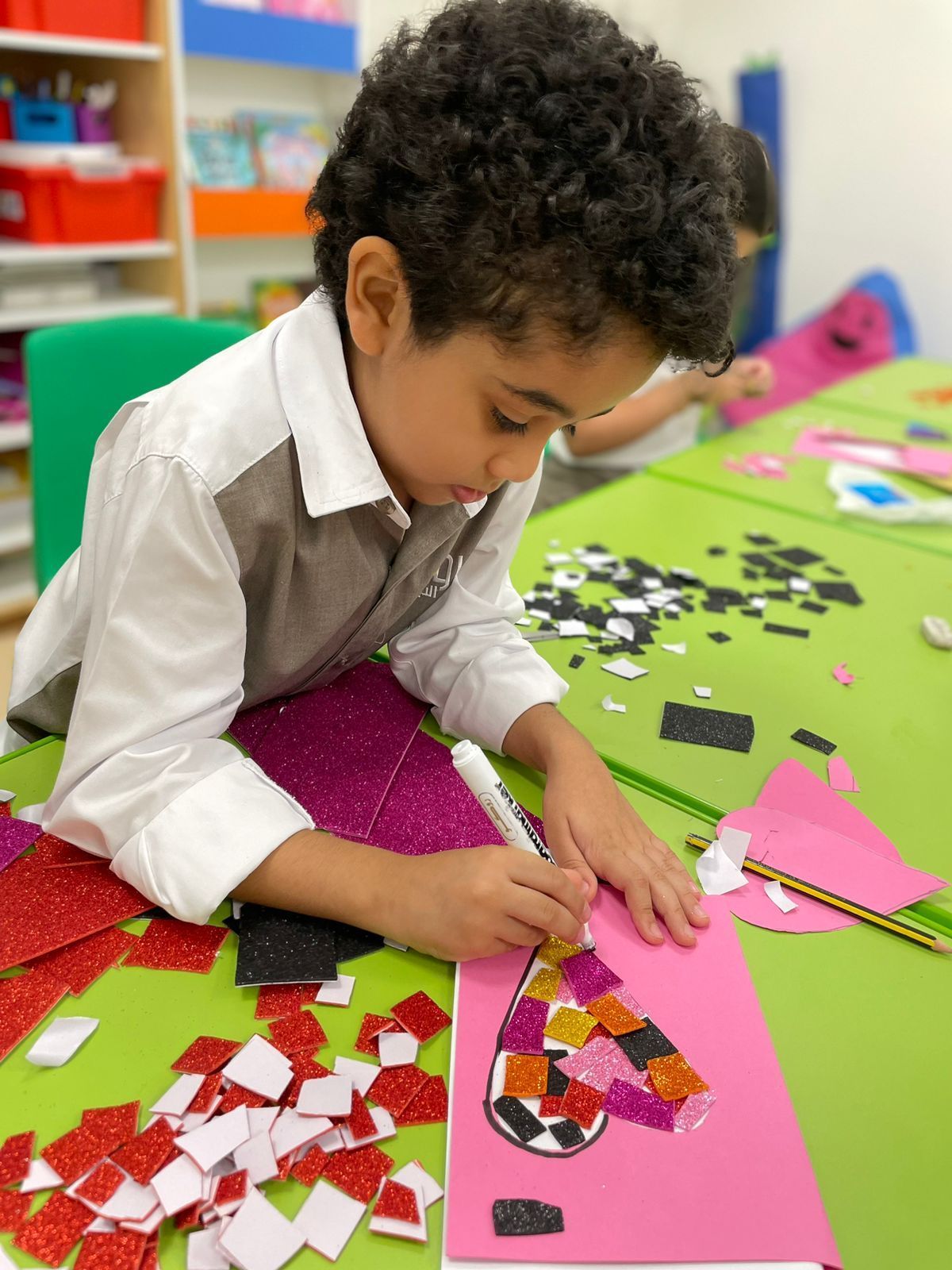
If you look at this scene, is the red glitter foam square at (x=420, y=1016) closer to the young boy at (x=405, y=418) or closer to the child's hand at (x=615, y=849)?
the young boy at (x=405, y=418)

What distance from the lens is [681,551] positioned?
1381 millimetres

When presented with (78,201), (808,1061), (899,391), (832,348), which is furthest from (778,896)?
(832,348)

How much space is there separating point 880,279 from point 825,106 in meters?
0.77

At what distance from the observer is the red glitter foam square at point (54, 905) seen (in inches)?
26.0

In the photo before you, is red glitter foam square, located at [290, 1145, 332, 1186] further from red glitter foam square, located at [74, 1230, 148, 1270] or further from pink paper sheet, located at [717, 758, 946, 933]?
pink paper sheet, located at [717, 758, 946, 933]

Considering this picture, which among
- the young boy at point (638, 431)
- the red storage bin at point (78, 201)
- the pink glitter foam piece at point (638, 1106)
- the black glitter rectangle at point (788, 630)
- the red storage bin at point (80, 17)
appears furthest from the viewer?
the red storage bin at point (78, 201)

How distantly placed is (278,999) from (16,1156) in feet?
0.55

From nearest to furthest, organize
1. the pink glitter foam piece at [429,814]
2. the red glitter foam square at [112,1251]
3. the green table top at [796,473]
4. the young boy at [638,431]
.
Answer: the red glitter foam square at [112,1251]
the pink glitter foam piece at [429,814]
the green table top at [796,473]
the young boy at [638,431]

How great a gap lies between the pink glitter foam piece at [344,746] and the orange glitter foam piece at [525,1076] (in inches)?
9.3

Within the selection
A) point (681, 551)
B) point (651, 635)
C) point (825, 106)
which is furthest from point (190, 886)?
point (825, 106)

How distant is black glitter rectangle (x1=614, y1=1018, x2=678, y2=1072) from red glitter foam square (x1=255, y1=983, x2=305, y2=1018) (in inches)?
8.2

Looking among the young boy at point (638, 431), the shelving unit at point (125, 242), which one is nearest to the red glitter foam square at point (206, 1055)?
the young boy at point (638, 431)

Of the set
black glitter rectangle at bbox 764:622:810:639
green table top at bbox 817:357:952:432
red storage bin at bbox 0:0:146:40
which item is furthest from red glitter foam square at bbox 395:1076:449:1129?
red storage bin at bbox 0:0:146:40

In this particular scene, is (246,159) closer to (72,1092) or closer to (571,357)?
(571,357)
